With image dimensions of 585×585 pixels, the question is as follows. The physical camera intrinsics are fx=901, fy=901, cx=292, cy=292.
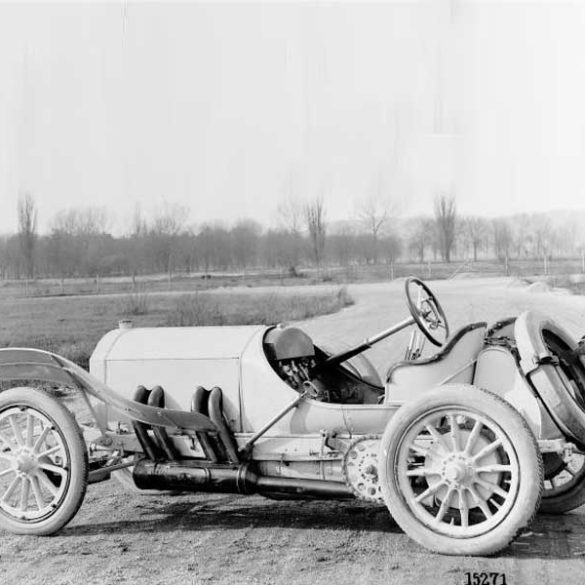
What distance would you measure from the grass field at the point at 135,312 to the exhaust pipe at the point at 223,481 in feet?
32.8

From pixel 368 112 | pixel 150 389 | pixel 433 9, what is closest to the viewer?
pixel 150 389

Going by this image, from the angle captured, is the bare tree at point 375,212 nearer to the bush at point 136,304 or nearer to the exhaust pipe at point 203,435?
the bush at point 136,304

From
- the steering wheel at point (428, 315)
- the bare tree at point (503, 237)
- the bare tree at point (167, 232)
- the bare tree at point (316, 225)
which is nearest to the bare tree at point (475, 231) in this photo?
the bare tree at point (503, 237)

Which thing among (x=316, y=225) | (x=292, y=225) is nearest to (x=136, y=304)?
(x=292, y=225)

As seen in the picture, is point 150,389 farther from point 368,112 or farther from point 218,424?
point 368,112

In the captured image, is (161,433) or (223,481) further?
(161,433)

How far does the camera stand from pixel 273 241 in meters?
17.3

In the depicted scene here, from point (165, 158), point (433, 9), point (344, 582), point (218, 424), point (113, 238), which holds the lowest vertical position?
point (344, 582)

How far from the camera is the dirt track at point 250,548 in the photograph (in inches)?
156

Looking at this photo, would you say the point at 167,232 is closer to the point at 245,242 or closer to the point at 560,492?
the point at 245,242

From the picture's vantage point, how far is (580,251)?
621 inches

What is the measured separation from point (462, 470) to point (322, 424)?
2.77 ft

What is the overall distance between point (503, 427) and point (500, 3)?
10473 mm

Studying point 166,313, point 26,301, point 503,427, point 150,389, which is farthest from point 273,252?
point 503,427
